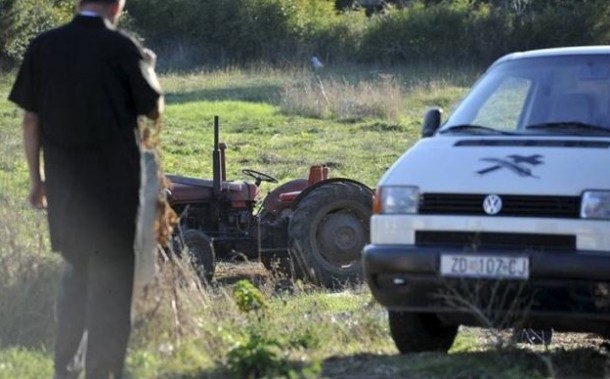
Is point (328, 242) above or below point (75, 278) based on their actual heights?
below

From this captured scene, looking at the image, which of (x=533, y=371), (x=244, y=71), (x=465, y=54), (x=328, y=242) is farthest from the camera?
(x=465, y=54)

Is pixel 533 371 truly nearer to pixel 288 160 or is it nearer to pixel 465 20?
pixel 288 160

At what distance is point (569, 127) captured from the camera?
8.48 meters

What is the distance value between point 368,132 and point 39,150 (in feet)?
61.9

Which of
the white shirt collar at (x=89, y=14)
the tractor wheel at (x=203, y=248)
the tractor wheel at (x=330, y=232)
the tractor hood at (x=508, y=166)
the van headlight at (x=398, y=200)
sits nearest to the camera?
the white shirt collar at (x=89, y=14)

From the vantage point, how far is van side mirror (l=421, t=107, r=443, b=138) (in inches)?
354

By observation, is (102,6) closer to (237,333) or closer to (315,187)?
(237,333)

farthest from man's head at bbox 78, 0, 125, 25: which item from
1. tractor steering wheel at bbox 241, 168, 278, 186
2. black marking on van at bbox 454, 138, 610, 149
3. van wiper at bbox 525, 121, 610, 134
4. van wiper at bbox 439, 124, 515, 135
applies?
tractor steering wheel at bbox 241, 168, 278, 186

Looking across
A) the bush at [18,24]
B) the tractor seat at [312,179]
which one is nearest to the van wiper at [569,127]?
the tractor seat at [312,179]

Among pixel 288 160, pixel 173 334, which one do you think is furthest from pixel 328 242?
pixel 288 160

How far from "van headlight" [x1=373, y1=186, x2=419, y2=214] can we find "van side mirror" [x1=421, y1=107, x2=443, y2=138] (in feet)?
3.46

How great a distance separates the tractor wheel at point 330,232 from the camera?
1246 centimetres

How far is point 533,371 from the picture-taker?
7.46 metres

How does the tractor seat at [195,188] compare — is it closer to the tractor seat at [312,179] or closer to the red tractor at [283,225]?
the red tractor at [283,225]
